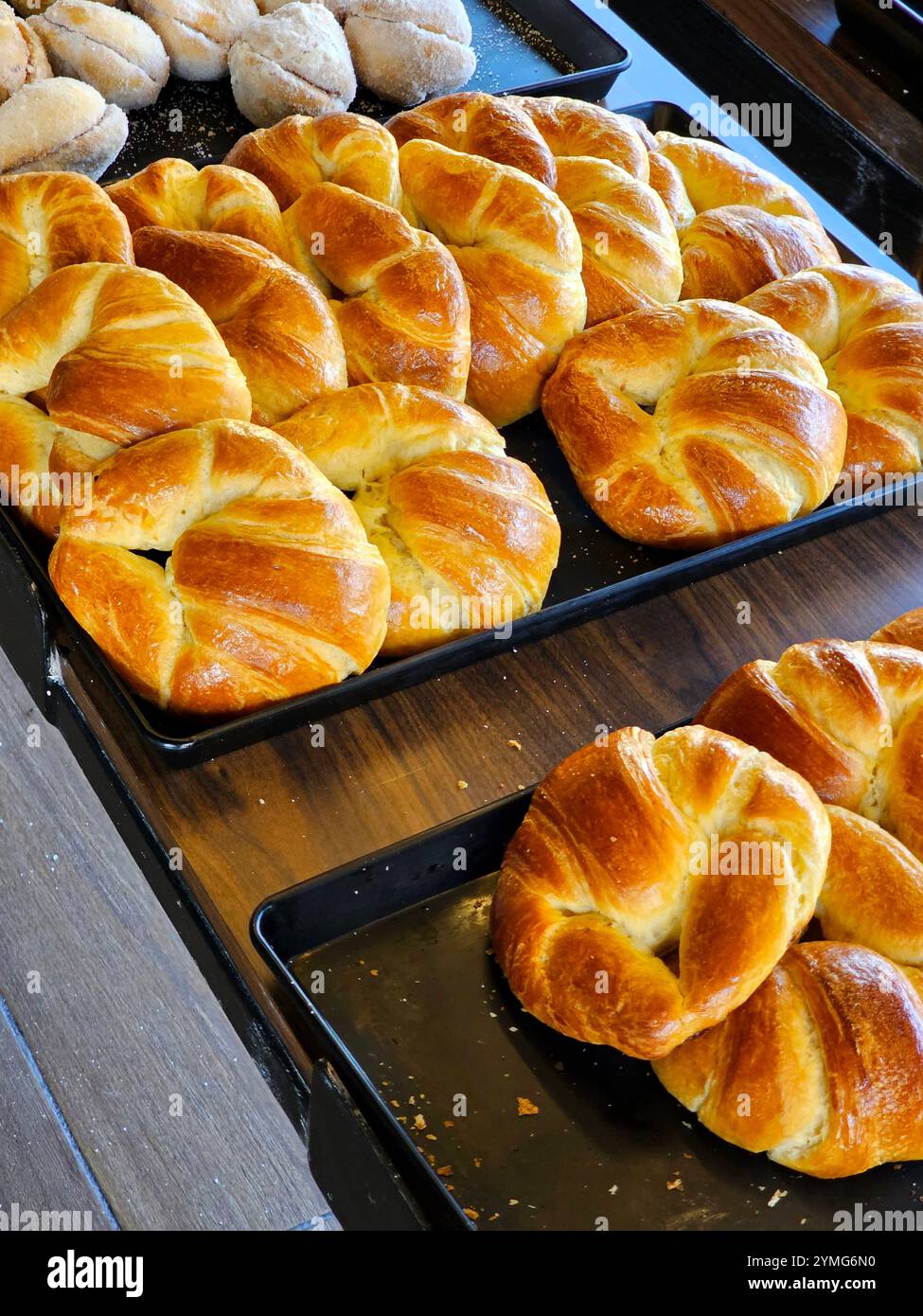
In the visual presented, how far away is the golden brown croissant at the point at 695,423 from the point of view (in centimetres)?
134

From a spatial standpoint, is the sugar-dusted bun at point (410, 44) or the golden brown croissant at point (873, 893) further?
the sugar-dusted bun at point (410, 44)

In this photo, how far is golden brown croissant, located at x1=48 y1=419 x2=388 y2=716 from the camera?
112 centimetres

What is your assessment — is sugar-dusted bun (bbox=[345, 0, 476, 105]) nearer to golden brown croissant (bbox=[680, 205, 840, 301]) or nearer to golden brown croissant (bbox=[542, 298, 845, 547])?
golden brown croissant (bbox=[680, 205, 840, 301])

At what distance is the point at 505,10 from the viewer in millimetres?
2156

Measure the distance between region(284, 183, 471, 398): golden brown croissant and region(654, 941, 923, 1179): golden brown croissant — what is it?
779 mm

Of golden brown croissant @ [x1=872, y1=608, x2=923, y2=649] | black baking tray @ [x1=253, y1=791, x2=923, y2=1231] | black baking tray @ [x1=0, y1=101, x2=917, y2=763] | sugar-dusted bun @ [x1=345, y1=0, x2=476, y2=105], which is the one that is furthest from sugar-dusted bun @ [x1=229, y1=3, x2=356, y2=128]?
black baking tray @ [x1=253, y1=791, x2=923, y2=1231]

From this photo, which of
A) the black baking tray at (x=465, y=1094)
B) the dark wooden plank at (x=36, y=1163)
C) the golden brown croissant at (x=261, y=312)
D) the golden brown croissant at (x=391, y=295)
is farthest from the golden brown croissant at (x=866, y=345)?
the dark wooden plank at (x=36, y=1163)

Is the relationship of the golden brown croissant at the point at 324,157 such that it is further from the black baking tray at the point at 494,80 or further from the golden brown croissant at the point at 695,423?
the golden brown croissant at the point at 695,423

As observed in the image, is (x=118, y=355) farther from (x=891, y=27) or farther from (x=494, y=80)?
(x=494, y=80)

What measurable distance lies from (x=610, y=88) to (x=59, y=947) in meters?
1.65

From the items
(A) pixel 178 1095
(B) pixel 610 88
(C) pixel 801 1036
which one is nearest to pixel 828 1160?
(C) pixel 801 1036

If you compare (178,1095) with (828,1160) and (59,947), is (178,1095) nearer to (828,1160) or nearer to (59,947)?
(59,947)

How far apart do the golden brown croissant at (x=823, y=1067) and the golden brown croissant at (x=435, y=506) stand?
1.53 ft

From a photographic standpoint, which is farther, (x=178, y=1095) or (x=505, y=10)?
(x=505, y=10)
